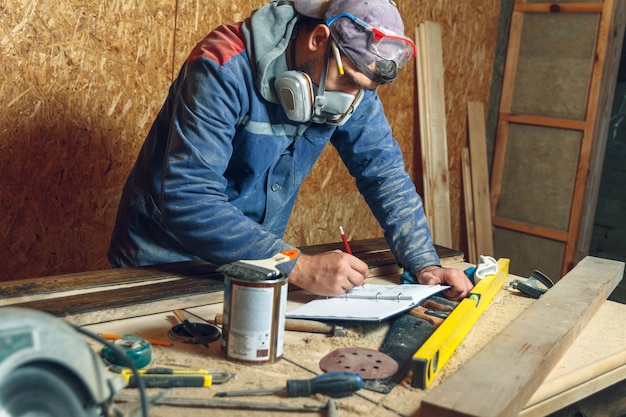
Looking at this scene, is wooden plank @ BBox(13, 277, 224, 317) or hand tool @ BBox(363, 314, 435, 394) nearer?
hand tool @ BBox(363, 314, 435, 394)

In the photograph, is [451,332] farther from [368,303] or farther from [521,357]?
[368,303]

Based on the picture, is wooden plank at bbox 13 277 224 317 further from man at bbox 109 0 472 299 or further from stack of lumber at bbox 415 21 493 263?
stack of lumber at bbox 415 21 493 263

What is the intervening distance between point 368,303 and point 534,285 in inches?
22.0

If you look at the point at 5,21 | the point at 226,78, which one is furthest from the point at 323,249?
the point at 5,21

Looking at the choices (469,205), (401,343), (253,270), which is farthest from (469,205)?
(253,270)

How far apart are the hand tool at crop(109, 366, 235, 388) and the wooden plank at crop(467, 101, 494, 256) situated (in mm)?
3507

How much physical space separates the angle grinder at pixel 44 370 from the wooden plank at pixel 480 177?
384 cm

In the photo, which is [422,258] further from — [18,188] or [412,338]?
[18,188]

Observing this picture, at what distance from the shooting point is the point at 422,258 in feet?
6.46

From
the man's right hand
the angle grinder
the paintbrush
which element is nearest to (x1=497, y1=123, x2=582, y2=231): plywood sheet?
the man's right hand

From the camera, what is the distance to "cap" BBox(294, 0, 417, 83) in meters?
1.67

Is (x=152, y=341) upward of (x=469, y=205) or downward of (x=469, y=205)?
upward

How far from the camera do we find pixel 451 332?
4.49 feet

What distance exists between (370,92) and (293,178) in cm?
38
